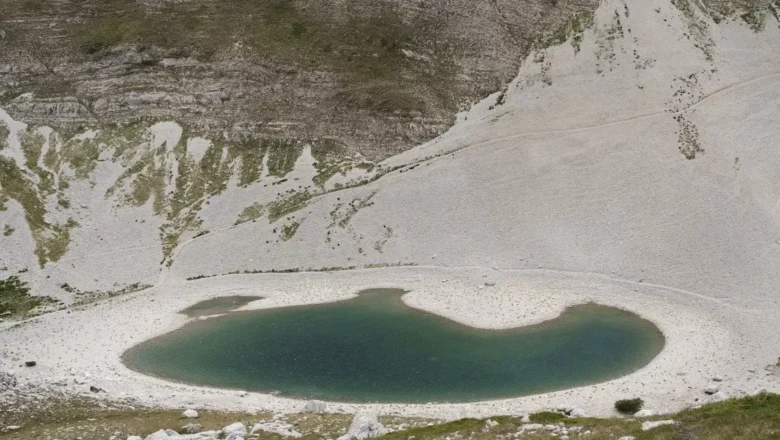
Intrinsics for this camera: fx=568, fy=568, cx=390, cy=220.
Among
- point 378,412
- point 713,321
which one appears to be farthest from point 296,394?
point 713,321

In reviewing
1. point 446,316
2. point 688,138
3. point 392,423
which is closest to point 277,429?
point 392,423

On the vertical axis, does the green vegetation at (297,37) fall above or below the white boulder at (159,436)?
above

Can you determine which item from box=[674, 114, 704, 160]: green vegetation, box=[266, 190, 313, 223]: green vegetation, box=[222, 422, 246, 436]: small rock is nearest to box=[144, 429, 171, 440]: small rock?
box=[222, 422, 246, 436]: small rock

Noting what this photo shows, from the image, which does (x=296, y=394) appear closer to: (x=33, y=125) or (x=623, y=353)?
(x=623, y=353)

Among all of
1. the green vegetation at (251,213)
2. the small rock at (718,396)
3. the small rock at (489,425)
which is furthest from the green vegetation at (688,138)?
the green vegetation at (251,213)

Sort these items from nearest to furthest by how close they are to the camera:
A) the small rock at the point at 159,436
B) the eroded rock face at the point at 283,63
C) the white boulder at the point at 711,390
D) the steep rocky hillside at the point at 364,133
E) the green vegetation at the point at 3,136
→ 1. the small rock at the point at 159,436
2. the white boulder at the point at 711,390
3. the steep rocky hillside at the point at 364,133
4. the green vegetation at the point at 3,136
5. the eroded rock face at the point at 283,63

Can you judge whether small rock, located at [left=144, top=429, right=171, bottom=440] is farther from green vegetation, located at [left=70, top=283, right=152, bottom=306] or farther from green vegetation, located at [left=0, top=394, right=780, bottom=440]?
green vegetation, located at [left=70, top=283, right=152, bottom=306]

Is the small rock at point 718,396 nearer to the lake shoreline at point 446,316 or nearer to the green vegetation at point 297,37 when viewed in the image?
the lake shoreline at point 446,316
